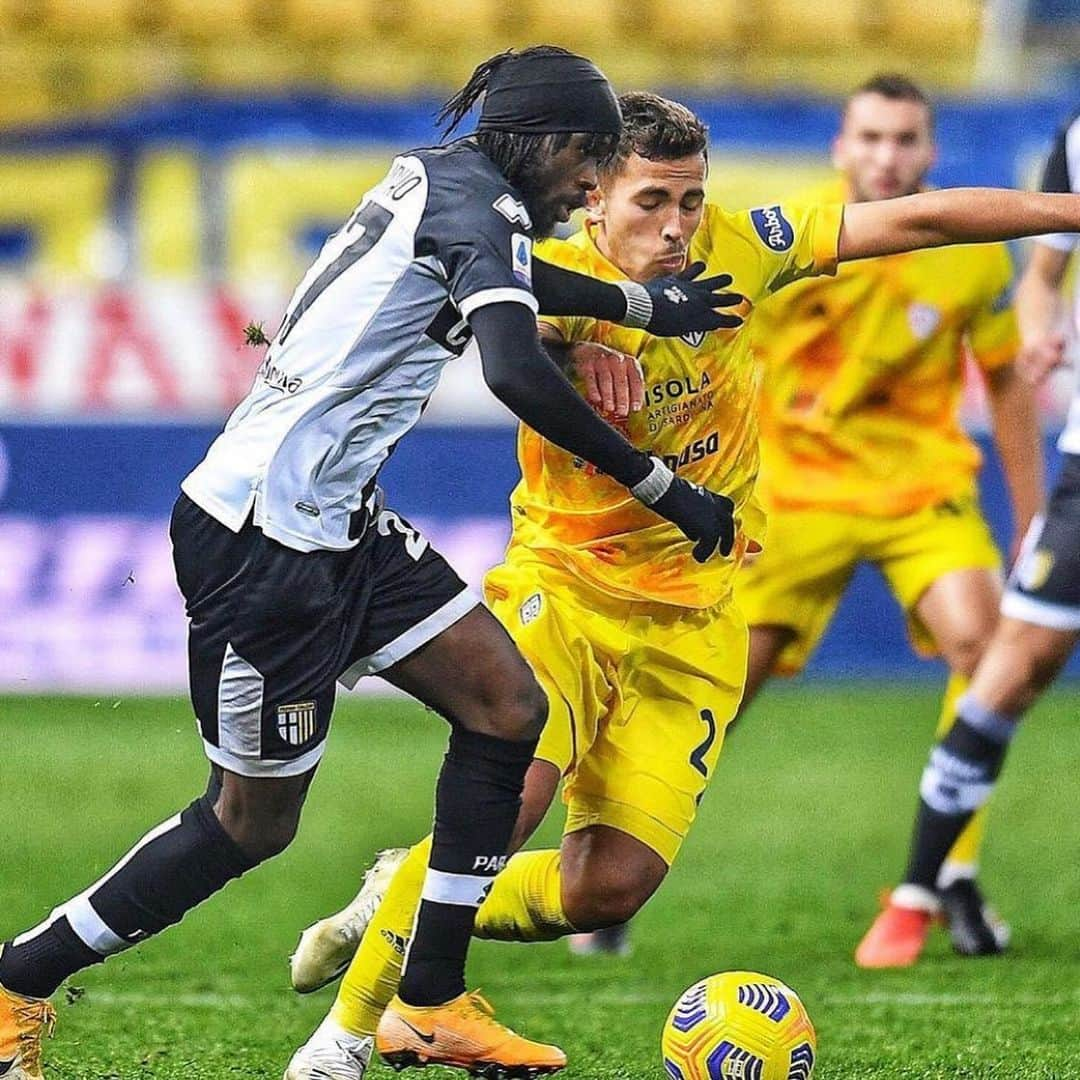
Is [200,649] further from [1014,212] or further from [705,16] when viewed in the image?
[705,16]

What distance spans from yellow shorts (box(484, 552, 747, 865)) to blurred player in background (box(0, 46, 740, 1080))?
41 cm

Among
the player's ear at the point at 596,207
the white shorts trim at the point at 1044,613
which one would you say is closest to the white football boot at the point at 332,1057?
the player's ear at the point at 596,207

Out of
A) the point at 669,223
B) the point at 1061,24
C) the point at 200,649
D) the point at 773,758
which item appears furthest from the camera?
the point at 1061,24

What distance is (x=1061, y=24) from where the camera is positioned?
15094mm

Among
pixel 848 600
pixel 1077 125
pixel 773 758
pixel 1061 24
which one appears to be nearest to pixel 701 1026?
pixel 1077 125

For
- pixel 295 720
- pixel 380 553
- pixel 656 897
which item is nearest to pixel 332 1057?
pixel 295 720

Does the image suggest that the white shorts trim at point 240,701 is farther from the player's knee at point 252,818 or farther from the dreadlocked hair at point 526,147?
the dreadlocked hair at point 526,147

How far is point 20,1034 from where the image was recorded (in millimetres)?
4430

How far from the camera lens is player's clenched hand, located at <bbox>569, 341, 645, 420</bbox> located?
4.57 m

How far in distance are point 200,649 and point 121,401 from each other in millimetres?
7329

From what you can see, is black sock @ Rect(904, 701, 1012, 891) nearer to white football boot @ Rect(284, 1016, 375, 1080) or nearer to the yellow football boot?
white football boot @ Rect(284, 1016, 375, 1080)

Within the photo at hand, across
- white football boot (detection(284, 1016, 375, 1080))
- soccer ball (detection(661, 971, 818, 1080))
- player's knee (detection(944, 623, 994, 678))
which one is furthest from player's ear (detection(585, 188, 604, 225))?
player's knee (detection(944, 623, 994, 678))

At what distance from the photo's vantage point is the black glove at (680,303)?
175 inches

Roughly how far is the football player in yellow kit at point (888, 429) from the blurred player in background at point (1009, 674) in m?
0.23
